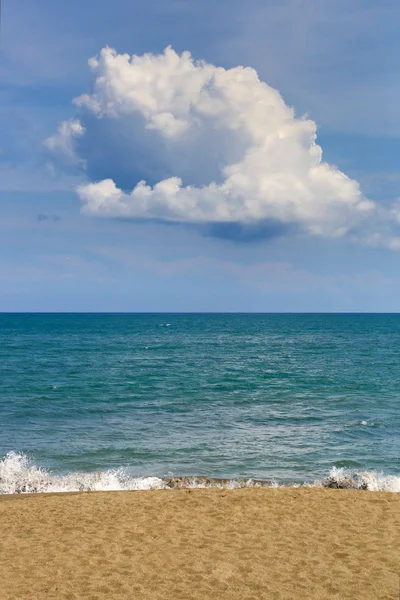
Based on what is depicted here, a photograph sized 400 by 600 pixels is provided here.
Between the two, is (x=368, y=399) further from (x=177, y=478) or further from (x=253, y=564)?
(x=253, y=564)

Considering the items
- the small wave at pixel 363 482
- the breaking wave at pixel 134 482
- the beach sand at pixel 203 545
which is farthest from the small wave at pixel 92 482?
the beach sand at pixel 203 545

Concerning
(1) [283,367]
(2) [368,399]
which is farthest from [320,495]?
(1) [283,367]

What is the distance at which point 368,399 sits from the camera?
31625 mm

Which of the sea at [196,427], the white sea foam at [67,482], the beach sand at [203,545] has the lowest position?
the white sea foam at [67,482]

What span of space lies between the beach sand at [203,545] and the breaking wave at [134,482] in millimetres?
1817

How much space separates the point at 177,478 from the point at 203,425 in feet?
25.8

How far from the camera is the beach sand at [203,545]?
918 centimetres

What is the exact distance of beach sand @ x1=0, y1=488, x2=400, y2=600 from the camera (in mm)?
9180

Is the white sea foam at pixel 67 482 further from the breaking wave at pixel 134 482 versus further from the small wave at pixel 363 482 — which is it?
the small wave at pixel 363 482

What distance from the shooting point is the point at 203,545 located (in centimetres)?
1092

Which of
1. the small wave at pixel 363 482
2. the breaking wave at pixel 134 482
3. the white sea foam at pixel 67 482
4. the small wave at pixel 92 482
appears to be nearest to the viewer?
the small wave at pixel 363 482

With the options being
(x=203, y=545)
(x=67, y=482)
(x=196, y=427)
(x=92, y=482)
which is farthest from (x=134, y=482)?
(x=196, y=427)

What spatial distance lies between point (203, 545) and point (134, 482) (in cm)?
673

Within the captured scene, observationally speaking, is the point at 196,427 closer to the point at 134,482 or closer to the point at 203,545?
the point at 134,482
